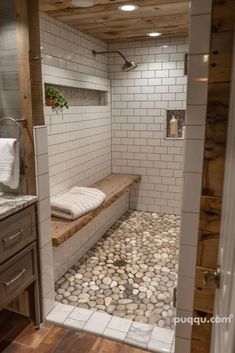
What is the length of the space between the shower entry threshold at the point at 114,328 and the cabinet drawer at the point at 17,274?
0.42 meters

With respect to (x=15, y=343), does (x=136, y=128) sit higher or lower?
higher

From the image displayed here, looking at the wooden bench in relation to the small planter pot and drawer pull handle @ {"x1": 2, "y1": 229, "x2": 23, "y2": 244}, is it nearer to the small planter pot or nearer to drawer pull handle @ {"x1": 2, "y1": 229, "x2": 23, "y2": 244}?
drawer pull handle @ {"x1": 2, "y1": 229, "x2": 23, "y2": 244}

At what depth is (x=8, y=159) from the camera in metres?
1.95

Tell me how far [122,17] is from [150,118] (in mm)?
1581

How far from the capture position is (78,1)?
2260 millimetres

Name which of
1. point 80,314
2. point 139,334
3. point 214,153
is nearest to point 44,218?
point 80,314

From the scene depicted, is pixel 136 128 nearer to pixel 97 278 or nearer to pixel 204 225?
pixel 97 278

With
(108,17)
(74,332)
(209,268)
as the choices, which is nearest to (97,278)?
(74,332)

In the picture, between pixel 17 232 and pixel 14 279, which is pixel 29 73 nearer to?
pixel 17 232

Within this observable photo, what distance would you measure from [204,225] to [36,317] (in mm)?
1471

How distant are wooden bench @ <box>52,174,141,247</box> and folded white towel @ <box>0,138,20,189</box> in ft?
2.12

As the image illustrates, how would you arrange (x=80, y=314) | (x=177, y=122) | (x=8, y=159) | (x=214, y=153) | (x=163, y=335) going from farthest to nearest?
(x=177, y=122) < (x=80, y=314) < (x=163, y=335) < (x=8, y=159) < (x=214, y=153)

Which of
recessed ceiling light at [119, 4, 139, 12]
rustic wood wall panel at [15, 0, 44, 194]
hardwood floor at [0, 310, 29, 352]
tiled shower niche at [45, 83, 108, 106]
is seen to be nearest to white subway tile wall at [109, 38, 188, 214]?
tiled shower niche at [45, 83, 108, 106]

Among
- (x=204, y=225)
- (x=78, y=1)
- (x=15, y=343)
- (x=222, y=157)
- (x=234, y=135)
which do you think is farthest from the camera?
(x=78, y=1)
